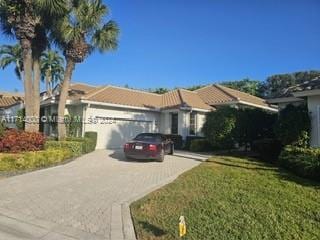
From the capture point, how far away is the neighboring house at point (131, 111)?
2369 cm

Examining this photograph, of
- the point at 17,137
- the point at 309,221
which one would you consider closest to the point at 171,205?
the point at 309,221

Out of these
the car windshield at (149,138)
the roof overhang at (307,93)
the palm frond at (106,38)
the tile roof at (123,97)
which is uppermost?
the palm frond at (106,38)

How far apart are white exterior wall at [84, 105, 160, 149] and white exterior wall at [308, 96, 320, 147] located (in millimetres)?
14080

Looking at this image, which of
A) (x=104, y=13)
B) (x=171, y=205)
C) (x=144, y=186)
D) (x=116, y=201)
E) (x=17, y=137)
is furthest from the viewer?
(x=104, y=13)

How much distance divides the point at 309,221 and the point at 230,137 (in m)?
11.9

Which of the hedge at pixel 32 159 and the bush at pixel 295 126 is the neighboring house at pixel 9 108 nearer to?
the hedge at pixel 32 159

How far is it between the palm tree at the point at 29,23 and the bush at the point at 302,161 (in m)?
12.8

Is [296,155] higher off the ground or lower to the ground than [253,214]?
higher

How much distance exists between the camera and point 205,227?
6711 mm

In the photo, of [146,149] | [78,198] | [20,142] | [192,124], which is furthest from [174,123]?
[78,198]

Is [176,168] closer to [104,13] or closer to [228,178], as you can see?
[228,178]

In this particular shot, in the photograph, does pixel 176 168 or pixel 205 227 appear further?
pixel 176 168

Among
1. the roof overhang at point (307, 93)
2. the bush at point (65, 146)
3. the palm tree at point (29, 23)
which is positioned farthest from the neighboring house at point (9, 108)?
the roof overhang at point (307, 93)

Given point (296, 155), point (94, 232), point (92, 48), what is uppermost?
point (92, 48)
